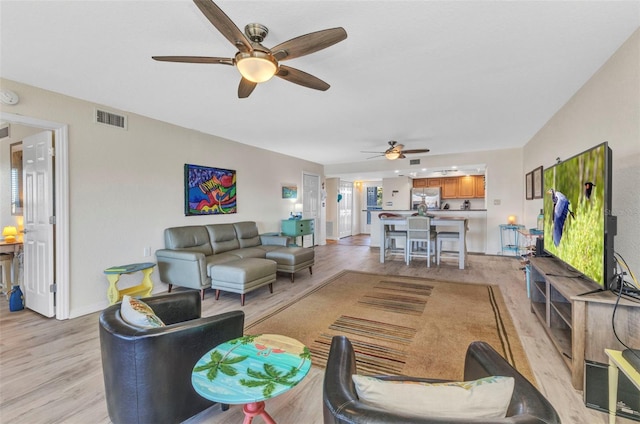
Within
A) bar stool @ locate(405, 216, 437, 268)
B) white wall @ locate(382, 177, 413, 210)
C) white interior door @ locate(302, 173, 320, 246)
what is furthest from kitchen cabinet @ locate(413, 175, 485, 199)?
bar stool @ locate(405, 216, 437, 268)

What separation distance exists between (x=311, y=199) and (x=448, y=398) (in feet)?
22.7

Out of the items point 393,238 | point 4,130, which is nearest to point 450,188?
point 393,238

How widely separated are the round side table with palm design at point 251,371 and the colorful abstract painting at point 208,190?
3.36 metres

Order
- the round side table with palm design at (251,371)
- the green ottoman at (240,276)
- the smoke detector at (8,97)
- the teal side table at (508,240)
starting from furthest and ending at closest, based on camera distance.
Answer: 1. the teal side table at (508,240)
2. the green ottoman at (240,276)
3. the smoke detector at (8,97)
4. the round side table with palm design at (251,371)

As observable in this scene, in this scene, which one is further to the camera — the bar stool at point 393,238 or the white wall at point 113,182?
the bar stool at point 393,238

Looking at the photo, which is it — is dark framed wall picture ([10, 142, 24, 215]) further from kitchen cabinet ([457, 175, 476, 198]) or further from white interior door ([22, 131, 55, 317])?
kitchen cabinet ([457, 175, 476, 198])

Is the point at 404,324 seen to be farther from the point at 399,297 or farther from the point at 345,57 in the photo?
the point at 345,57

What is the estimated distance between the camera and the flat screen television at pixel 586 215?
1.65 m

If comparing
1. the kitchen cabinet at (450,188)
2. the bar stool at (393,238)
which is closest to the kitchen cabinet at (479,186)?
the kitchen cabinet at (450,188)

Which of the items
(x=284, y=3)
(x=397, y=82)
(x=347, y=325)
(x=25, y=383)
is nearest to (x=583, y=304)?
(x=347, y=325)

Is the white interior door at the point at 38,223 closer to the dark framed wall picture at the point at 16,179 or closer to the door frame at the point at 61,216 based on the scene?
the door frame at the point at 61,216

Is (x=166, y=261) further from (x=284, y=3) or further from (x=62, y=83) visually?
(x=284, y=3)

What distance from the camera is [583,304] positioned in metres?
1.67

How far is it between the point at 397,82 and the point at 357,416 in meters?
2.80
